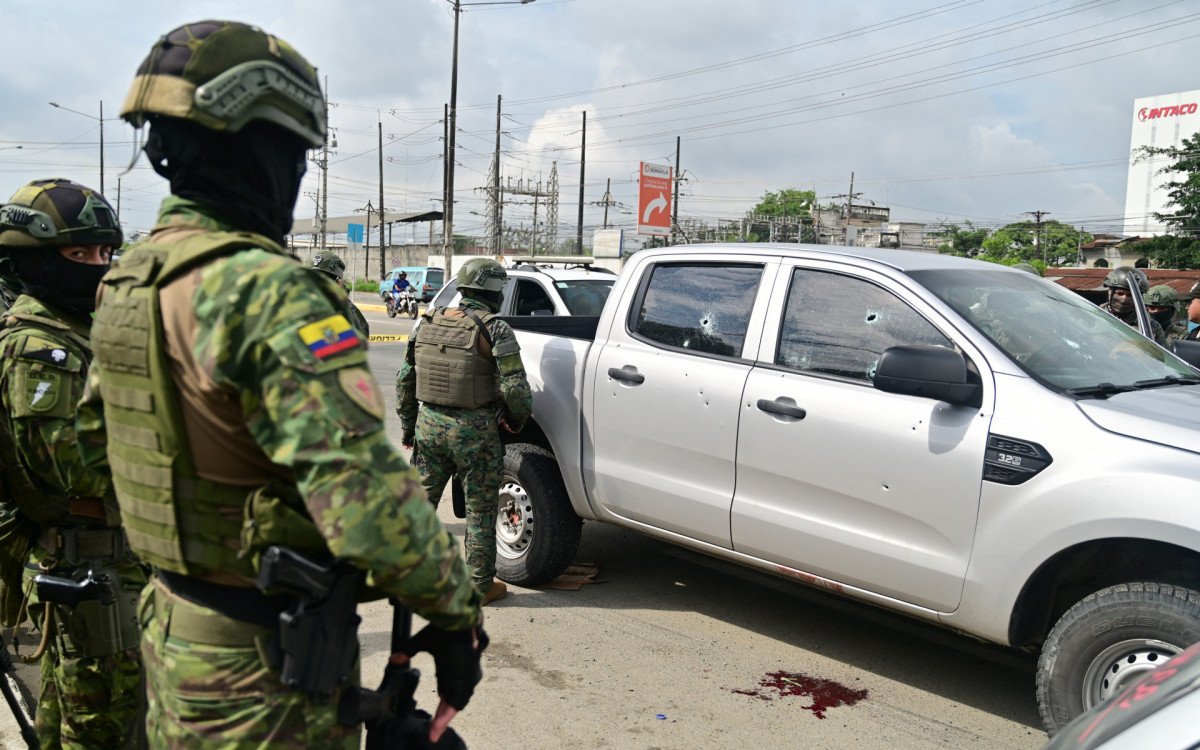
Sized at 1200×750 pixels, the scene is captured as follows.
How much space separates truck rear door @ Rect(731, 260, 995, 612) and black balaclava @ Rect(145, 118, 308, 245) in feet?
8.70

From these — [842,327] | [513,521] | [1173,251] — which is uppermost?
[1173,251]

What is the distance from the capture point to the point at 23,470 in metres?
2.81

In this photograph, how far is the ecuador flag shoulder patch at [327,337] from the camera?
5.38ft

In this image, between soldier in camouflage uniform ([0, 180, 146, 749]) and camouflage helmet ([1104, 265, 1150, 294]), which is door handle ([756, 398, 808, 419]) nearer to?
soldier in camouflage uniform ([0, 180, 146, 749])

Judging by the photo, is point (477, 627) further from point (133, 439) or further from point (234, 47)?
point (234, 47)

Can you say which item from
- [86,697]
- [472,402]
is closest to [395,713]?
[86,697]

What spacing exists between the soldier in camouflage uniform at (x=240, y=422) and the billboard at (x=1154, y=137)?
8463 cm

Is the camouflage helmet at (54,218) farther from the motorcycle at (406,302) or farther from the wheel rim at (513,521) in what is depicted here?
the motorcycle at (406,302)

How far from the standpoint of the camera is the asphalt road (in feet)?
12.5

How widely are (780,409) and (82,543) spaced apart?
8.71ft

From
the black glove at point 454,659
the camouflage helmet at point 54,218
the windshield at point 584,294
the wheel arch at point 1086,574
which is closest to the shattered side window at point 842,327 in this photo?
the wheel arch at point 1086,574

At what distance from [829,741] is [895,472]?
1.07 m

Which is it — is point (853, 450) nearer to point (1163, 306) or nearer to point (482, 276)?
point (482, 276)

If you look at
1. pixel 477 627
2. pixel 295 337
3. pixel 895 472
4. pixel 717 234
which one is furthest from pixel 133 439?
pixel 717 234
